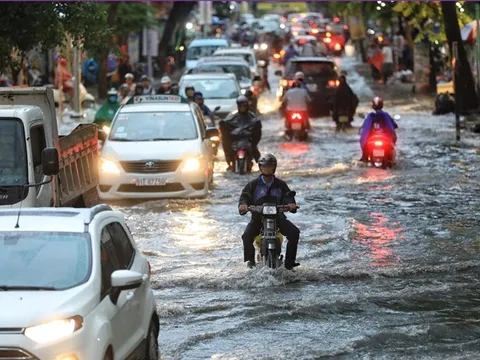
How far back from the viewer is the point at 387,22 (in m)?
58.8

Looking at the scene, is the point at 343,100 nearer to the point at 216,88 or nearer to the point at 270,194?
the point at 216,88

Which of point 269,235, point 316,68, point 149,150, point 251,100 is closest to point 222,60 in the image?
point 316,68

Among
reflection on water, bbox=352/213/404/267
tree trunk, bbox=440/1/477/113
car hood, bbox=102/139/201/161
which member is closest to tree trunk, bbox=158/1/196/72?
tree trunk, bbox=440/1/477/113

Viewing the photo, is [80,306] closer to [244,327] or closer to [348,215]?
[244,327]

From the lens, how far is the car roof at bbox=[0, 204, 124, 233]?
30.5 ft

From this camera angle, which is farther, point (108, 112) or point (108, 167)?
point (108, 112)

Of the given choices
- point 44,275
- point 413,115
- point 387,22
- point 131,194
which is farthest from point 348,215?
point 387,22

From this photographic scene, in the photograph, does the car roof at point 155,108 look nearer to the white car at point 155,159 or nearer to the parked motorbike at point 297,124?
the white car at point 155,159

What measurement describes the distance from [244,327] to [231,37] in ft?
254

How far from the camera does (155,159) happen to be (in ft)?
72.7

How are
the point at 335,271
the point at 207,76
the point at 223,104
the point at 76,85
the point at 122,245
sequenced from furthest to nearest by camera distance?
the point at 76,85 < the point at 207,76 < the point at 223,104 < the point at 335,271 < the point at 122,245

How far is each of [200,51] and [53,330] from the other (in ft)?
Answer: 156

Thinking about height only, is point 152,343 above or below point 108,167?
above

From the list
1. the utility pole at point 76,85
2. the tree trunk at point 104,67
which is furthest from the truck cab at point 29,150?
the tree trunk at point 104,67
